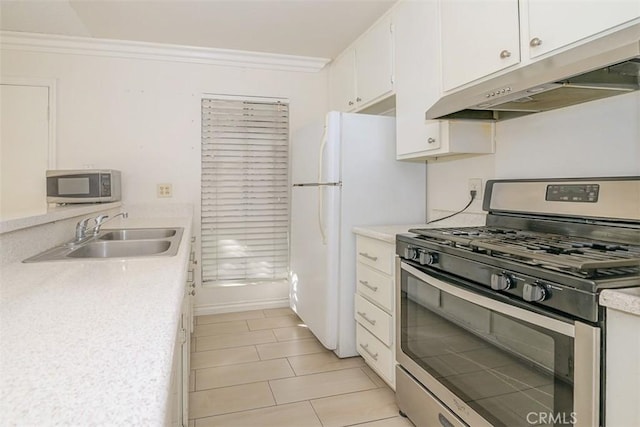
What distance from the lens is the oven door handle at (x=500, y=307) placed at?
0.99 meters

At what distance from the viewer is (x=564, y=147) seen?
166cm

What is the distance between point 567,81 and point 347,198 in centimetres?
136

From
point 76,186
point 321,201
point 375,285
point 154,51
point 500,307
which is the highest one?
point 154,51

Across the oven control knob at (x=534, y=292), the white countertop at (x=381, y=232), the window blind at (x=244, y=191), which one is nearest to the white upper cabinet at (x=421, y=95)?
the white countertop at (x=381, y=232)

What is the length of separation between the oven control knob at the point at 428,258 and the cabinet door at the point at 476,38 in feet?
2.73

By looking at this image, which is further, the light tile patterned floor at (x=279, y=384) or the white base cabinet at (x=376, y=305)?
the white base cabinet at (x=376, y=305)

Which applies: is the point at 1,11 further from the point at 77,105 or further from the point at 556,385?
the point at 556,385

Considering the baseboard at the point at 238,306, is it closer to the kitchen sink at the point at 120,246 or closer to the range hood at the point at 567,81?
the kitchen sink at the point at 120,246

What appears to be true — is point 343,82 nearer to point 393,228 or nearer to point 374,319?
point 393,228

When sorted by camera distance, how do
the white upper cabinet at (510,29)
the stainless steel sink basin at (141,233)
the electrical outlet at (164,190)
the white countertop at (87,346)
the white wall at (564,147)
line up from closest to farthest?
1. the white countertop at (87,346)
2. the white upper cabinet at (510,29)
3. the white wall at (564,147)
4. the stainless steel sink basin at (141,233)
5. the electrical outlet at (164,190)

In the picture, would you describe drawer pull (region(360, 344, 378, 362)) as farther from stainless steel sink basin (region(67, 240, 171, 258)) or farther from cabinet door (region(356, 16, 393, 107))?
cabinet door (region(356, 16, 393, 107))

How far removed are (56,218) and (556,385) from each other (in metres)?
1.90

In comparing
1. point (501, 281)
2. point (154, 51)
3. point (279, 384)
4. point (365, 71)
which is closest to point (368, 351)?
point (279, 384)

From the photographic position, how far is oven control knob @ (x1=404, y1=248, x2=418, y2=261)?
65.1 inches
